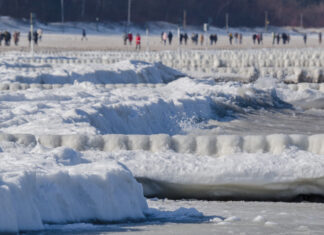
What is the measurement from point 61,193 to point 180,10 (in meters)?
115

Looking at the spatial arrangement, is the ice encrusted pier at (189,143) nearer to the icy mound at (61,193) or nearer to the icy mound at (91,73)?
the icy mound at (61,193)

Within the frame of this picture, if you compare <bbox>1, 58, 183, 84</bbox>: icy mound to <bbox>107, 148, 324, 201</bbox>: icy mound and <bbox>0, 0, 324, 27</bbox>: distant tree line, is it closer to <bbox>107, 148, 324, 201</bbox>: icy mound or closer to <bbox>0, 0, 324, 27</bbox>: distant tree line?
<bbox>107, 148, 324, 201</bbox>: icy mound

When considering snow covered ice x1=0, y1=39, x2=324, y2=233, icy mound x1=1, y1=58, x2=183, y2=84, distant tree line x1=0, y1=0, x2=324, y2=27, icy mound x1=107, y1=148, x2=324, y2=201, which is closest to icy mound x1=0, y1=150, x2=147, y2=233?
snow covered ice x1=0, y1=39, x2=324, y2=233

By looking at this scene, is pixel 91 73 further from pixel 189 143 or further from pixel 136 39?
pixel 136 39

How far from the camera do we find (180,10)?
11975 centimetres

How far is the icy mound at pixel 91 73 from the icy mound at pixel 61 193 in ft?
46.6

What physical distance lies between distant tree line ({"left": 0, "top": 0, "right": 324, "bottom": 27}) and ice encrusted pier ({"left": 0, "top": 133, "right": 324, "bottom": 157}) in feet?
296

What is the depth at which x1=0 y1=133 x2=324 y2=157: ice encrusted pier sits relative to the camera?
27.5 feet

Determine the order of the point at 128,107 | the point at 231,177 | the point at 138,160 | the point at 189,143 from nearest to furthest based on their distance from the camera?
1. the point at 231,177
2. the point at 138,160
3. the point at 189,143
4. the point at 128,107

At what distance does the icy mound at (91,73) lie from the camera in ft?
70.7

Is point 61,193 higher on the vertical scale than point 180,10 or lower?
higher

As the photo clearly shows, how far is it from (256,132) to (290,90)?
5714 mm

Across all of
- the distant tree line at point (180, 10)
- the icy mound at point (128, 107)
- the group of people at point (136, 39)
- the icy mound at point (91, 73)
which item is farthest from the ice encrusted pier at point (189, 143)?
the distant tree line at point (180, 10)

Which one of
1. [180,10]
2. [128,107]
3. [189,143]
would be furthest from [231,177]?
[180,10]
